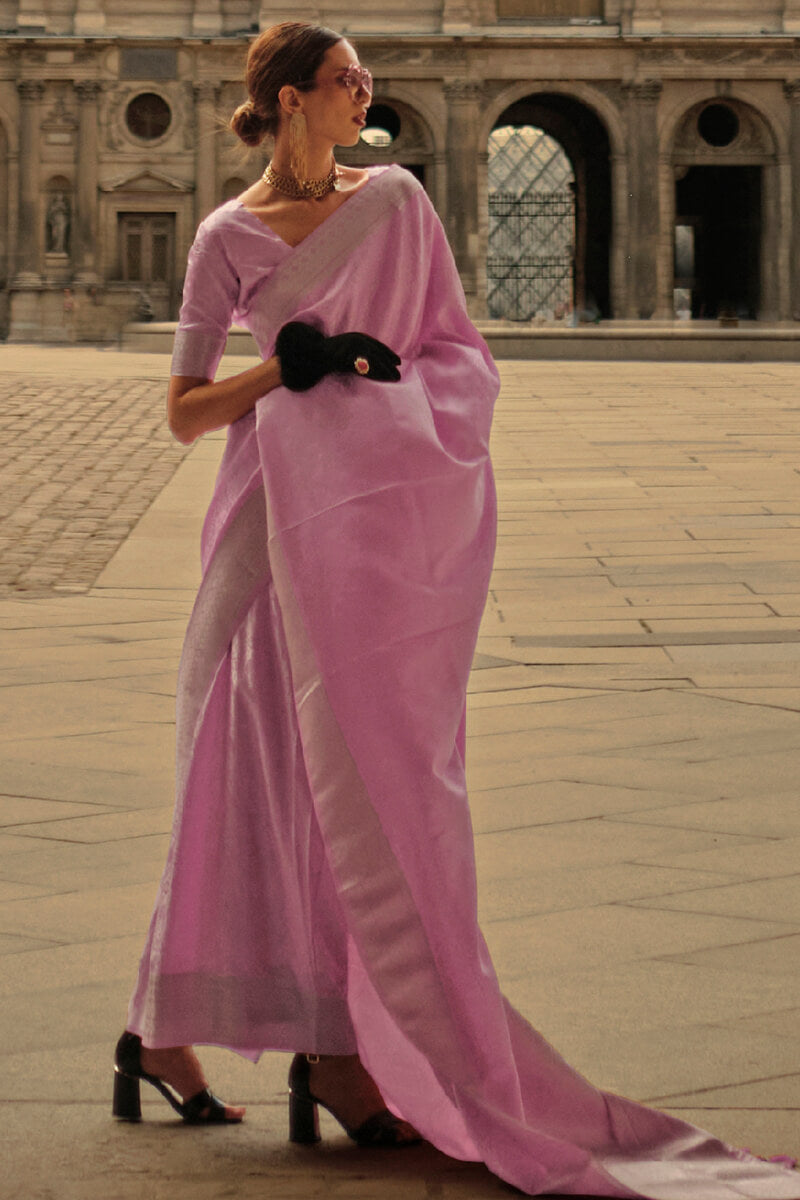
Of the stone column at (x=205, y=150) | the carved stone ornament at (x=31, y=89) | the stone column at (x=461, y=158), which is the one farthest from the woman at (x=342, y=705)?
the carved stone ornament at (x=31, y=89)

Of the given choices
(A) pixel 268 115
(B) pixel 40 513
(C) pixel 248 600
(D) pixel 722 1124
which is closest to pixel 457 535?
(C) pixel 248 600

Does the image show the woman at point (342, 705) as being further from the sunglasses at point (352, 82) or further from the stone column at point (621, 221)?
the stone column at point (621, 221)

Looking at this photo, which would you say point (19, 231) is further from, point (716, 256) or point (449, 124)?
point (716, 256)

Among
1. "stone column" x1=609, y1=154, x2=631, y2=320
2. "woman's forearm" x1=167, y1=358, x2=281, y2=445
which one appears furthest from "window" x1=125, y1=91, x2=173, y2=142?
"woman's forearm" x1=167, y1=358, x2=281, y2=445

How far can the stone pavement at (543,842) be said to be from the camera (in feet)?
9.82

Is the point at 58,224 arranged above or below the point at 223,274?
above

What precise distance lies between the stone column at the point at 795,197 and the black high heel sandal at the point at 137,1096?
4101 cm

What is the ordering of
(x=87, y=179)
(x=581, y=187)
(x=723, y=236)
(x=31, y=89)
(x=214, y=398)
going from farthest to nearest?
(x=723, y=236) < (x=581, y=187) < (x=87, y=179) < (x=31, y=89) < (x=214, y=398)

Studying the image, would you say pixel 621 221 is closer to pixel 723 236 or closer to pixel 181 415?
pixel 723 236

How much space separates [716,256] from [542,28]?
23.5 feet

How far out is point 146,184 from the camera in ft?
139

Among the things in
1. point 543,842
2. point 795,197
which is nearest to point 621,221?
point 795,197

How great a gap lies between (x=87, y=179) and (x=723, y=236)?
1458cm

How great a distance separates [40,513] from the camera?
12.6m
